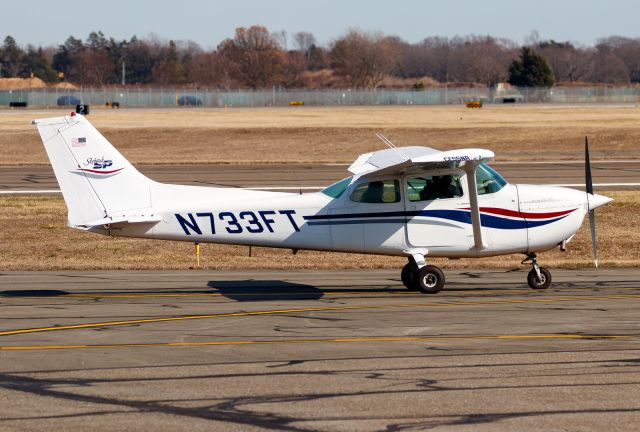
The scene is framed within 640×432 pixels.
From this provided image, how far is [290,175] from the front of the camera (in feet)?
137

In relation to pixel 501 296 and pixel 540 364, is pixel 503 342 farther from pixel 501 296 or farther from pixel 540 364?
pixel 501 296

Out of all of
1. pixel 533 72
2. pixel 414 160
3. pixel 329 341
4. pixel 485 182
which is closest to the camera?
pixel 329 341

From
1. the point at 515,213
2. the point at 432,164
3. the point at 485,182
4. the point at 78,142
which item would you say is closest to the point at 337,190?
the point at 432,164

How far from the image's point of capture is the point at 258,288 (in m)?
19.0

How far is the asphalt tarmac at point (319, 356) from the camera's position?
387 inches

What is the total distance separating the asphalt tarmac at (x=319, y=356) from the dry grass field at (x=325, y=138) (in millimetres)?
32290

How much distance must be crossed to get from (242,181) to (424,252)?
2185 centimetres

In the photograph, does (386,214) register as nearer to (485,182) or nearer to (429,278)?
(429,278)

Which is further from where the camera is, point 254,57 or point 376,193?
point 254,57

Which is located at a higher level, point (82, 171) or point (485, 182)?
point (82, 171)

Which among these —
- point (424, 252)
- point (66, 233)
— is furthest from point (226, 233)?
point (66, 233)

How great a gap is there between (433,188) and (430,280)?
5.19 feet

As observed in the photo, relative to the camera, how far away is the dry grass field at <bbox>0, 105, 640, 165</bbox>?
52656 millimetres

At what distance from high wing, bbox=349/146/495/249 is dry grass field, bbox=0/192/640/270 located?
14.2 feet
